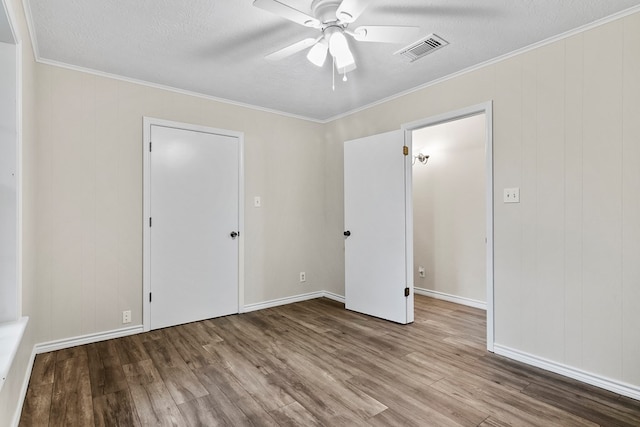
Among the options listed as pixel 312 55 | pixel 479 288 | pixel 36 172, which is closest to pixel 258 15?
pixel 312 55

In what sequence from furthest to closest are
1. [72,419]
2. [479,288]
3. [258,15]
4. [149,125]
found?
[479,288], [149,125], [258,15], [72,419]

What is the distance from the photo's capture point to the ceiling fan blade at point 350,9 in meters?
1.65

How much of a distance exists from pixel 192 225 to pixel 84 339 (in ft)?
4.36

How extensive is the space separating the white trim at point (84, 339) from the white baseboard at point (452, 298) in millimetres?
3421

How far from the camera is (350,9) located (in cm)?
169

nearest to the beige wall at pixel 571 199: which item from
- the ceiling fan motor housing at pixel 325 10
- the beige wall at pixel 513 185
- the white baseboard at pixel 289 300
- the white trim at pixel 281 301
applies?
the beige wall at pixel 513 185

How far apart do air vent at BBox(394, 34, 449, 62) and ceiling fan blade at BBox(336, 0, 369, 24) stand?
2.84 ft

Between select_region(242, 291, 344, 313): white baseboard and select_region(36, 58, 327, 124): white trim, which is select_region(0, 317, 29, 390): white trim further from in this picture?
select_region(242, 291, 344, 313): white baseboard

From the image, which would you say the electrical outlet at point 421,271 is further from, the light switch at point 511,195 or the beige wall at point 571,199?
the light switch at point 511,195

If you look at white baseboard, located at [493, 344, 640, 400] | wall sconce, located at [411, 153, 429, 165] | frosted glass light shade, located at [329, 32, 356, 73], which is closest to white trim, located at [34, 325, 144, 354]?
frosted glass light shade, located at [329, 32, 356, 73]

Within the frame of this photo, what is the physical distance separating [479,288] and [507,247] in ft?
4.89

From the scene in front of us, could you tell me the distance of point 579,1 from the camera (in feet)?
6.39

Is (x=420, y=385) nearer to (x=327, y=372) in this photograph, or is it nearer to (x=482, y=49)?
(x=327, y=372)

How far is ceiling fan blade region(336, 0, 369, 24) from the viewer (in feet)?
5.40
